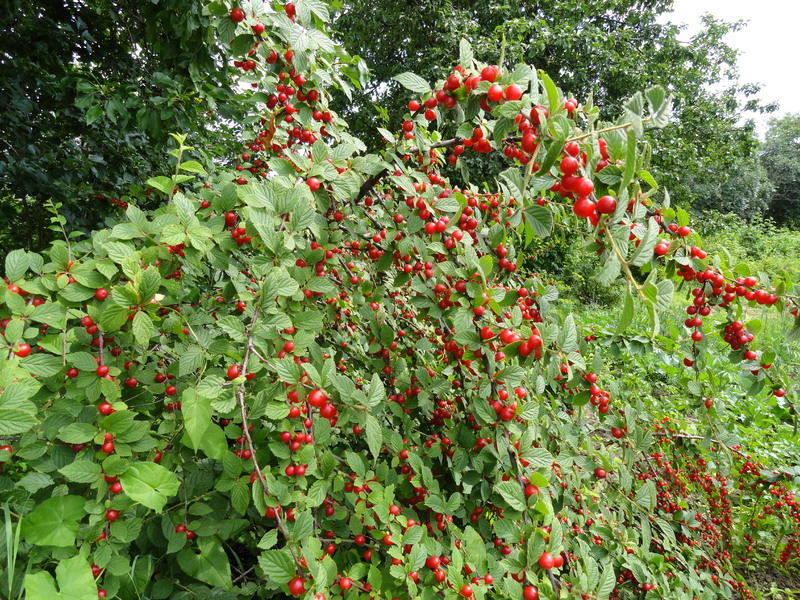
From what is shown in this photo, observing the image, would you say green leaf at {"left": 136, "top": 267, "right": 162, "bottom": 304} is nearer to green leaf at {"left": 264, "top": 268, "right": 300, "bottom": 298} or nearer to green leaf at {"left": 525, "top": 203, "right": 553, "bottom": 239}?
green leaf at {"left": 264, "top": 268, "right": 300, "bottom": 298}

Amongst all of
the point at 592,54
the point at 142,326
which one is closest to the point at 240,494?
the point at 142,326

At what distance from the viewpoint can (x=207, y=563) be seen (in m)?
1.11

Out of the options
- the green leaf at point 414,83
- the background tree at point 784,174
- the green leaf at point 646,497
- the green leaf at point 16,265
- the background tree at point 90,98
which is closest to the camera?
the green leaf at point 16,265

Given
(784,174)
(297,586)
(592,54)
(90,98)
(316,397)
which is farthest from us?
(784,174)

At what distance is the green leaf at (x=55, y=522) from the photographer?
834 millimetres

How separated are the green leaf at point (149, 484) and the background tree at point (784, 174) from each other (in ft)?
101

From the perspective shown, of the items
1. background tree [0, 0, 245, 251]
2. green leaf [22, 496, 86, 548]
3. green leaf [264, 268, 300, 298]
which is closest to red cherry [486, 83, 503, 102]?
green leaf [264, 268, 300, 298]

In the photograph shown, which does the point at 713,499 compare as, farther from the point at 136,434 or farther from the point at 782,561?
the point at 136,434

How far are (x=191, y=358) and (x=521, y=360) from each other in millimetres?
787

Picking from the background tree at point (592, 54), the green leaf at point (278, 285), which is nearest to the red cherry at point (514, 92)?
the green leaf at point (278, 285)

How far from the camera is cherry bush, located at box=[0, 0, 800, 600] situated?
83cm

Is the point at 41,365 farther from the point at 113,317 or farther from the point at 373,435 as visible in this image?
the point at 373,435

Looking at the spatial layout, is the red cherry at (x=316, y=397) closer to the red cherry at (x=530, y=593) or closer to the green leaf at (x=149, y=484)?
the green leaf at (x=149, y=484)

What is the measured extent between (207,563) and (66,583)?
1.26ft
